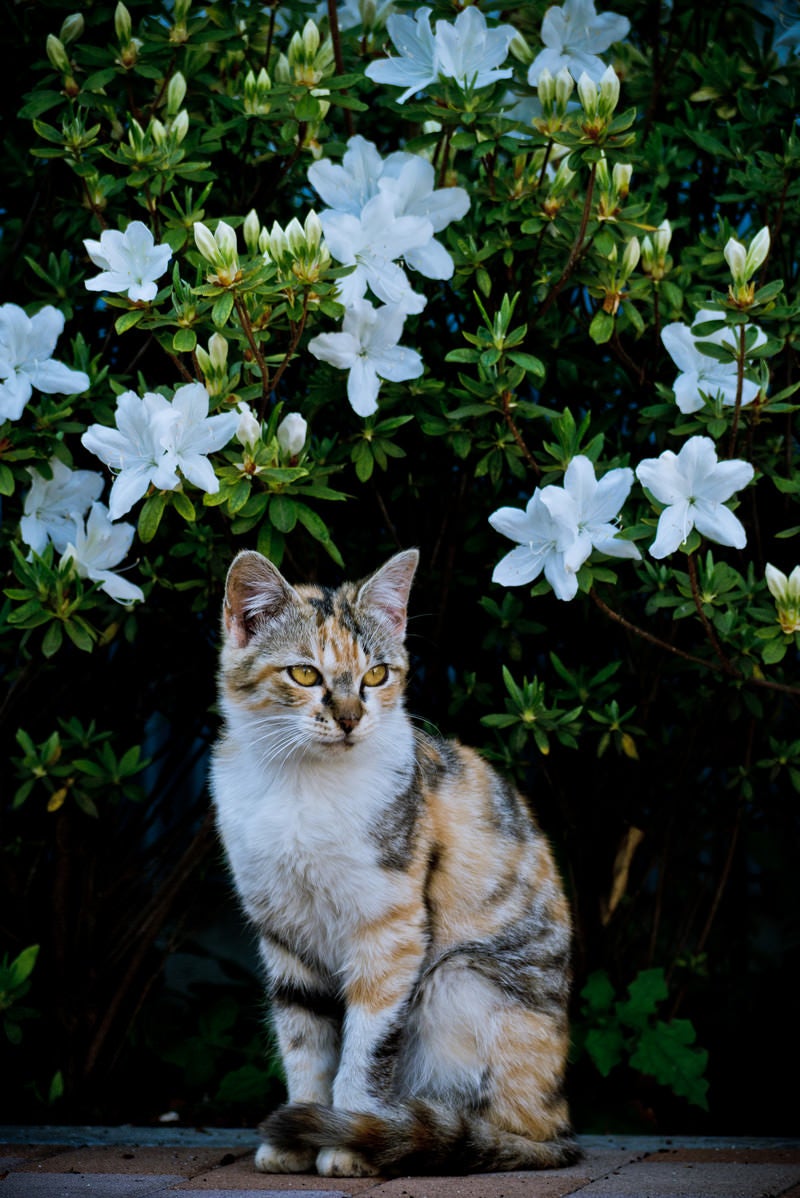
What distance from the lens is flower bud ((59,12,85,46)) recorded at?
3.54 metres

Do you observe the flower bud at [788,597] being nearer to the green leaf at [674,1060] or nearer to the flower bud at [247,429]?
the flower bud at [247,429]

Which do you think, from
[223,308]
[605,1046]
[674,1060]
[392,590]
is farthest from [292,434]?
[674,1060]

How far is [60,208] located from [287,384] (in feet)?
2.96

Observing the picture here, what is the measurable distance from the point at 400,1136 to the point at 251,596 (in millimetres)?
1271

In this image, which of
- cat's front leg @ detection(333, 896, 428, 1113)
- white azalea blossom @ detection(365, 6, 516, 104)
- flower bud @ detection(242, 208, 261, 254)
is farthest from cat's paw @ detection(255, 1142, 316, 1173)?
white azalea blossom @ detection(365, 6, 516, 104)

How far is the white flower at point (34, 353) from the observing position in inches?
133

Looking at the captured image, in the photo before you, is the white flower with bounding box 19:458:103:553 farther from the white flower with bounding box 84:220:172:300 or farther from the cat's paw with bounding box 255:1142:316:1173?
the cat's paw with bounding box 255:1142:316:1173

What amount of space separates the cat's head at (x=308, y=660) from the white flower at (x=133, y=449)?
0.90 feet

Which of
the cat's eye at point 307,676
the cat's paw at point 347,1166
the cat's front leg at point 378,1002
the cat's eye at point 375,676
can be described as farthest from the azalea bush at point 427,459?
the cat's paw at point 347,1166

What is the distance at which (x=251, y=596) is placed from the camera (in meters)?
3.20

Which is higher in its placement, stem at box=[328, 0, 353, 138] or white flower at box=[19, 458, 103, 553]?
stem at box=[328, 0, 353, 138]

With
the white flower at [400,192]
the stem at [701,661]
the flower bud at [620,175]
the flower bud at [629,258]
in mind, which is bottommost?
the stem at [701,661]

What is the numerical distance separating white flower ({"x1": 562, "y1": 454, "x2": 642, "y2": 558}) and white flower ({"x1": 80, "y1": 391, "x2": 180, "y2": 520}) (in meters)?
0.92

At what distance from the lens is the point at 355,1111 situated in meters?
2.94
